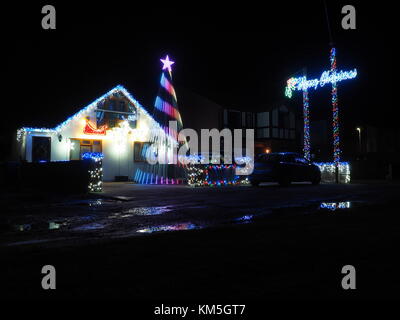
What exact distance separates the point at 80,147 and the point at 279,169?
1111 cm

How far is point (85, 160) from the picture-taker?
15.4 m

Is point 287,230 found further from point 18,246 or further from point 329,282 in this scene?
point 18,246

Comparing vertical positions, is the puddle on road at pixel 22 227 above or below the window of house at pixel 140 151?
below

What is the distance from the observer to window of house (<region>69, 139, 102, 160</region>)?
2266 centimetres

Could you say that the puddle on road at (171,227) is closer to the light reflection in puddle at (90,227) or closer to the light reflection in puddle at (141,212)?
the light reflection in puddle at (90,227)

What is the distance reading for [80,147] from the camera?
75.4ft

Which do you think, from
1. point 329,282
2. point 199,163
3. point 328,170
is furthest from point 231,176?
point 329,282

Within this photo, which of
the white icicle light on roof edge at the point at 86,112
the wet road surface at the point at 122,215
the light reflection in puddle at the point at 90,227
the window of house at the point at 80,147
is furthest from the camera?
the window of house at the point at 80,147

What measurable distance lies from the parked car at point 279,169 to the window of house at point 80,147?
31.2 feet

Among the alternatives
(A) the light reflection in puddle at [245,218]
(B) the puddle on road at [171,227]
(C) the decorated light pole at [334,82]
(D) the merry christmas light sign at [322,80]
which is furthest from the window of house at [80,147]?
(B) the puddle on road at [171,227]

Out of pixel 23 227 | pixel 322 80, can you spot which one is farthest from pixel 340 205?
pixel 322 80

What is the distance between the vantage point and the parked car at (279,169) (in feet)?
62.4

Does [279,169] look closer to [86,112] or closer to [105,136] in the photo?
[105,136]

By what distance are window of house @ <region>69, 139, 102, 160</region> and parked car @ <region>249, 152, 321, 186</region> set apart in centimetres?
952
